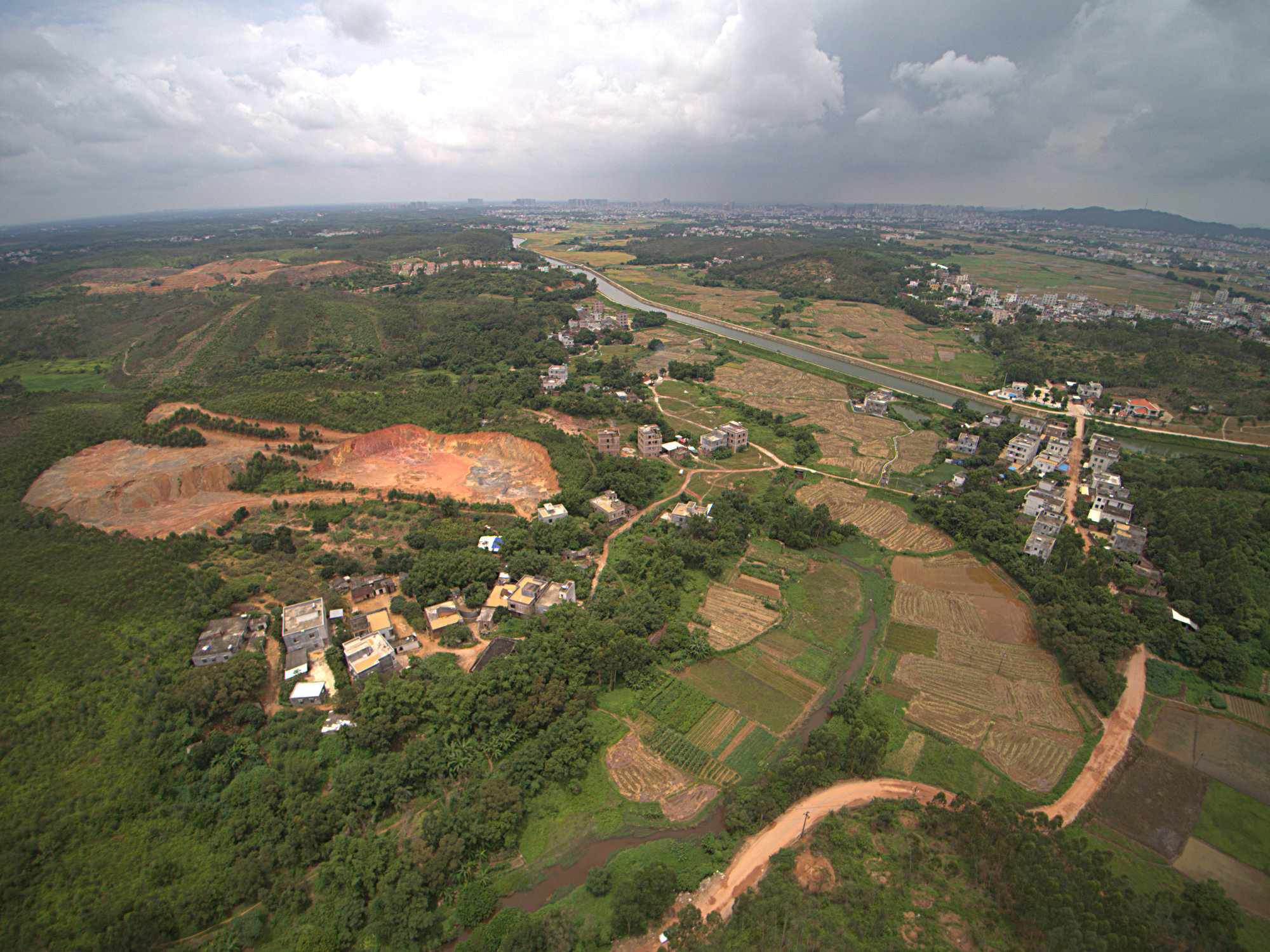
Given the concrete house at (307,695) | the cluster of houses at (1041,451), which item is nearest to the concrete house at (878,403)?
the cluster of houses at (1041,451)

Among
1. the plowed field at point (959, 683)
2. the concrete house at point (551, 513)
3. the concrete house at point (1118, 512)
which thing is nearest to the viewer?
the plowed field at point (959, 683)

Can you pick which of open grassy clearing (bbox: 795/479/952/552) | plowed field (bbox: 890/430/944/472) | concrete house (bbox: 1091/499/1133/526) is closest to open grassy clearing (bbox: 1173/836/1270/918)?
open grassy clearing (bbox: 795/479/952/552)

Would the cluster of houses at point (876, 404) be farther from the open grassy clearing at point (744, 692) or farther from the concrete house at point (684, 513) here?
the open grassy clearing at point (744, 692)

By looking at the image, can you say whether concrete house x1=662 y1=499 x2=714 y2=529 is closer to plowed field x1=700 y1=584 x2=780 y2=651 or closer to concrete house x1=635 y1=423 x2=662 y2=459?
plowed field x1=700 y1=584 x2=780 y2=651

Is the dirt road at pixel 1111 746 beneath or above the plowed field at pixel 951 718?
beneath

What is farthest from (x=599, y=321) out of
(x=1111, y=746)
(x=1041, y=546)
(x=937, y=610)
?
(x=1111, y=746)

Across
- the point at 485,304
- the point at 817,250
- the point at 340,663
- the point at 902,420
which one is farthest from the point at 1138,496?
the point at 817,250
